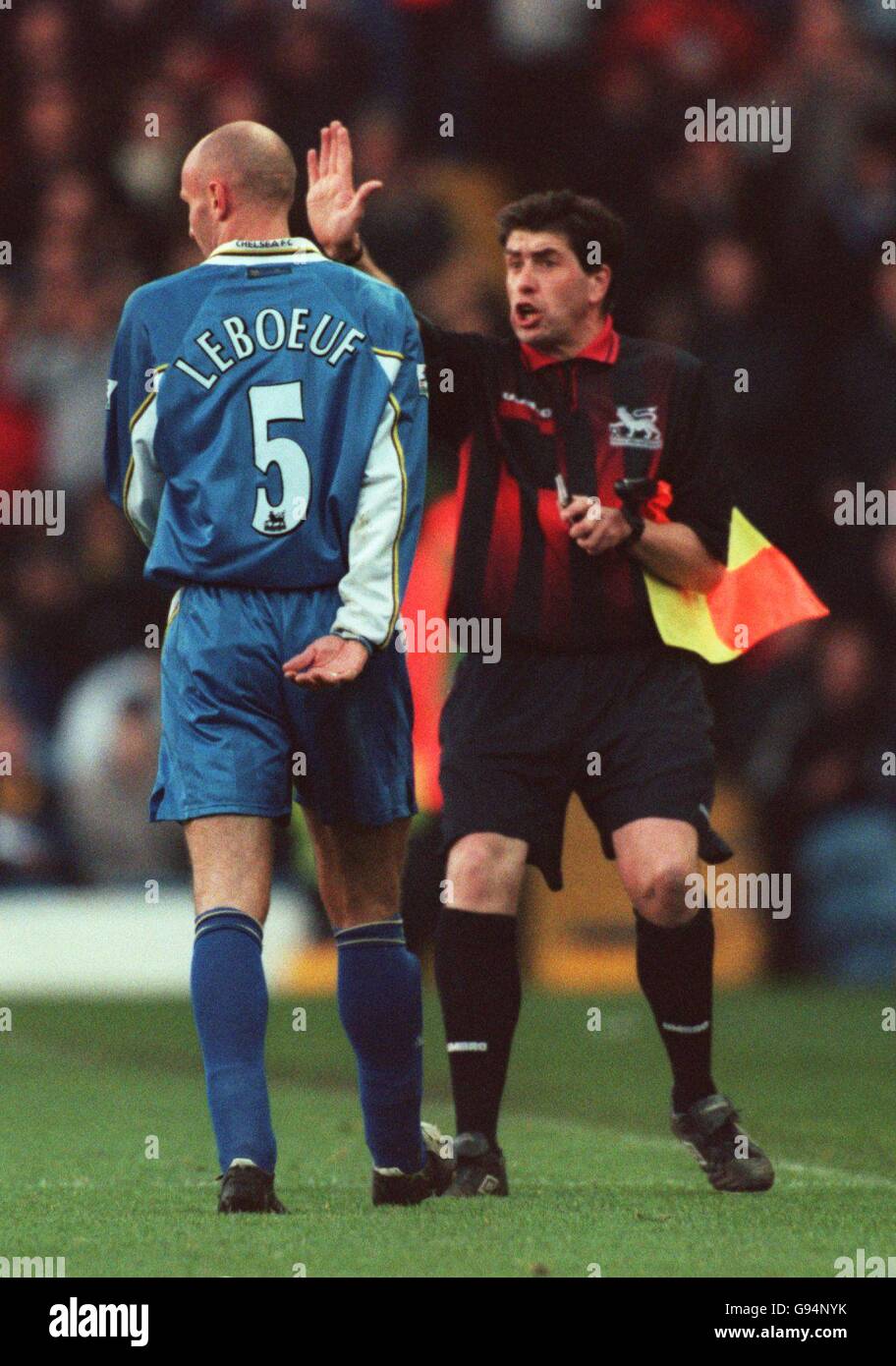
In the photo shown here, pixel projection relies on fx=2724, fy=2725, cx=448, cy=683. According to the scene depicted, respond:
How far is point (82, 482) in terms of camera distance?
12.6 meters

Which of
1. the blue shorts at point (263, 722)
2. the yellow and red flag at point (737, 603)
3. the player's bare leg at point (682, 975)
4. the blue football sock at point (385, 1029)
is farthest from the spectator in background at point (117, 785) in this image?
the blue shorts at point (263, 722)

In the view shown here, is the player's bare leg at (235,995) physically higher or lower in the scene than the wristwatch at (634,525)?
lower

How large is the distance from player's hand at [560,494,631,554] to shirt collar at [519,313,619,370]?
0.47m

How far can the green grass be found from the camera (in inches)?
174

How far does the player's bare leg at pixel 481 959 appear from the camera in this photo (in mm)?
5605

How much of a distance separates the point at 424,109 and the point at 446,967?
9.66 metres

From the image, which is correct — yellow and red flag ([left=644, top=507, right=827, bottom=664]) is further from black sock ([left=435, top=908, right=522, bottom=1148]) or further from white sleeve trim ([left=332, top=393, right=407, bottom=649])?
white sleeve trim ([left=332, top=393, right=407, bottom=649])

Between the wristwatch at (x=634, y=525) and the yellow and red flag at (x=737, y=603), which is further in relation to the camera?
the yellow and red flag at (x=737, y=603)

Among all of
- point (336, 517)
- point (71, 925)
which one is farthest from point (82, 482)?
point (336, 517)

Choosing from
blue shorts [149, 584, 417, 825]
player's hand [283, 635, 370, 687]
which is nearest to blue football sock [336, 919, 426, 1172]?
blue shorts [149, 584, 417, 825]

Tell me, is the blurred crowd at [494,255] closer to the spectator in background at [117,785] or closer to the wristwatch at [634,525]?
the spectator in background at [117,785]

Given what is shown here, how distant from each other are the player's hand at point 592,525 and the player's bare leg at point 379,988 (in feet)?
2.59

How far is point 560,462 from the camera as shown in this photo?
5.84 m

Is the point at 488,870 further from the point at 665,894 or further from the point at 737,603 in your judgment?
the point at 737,603
